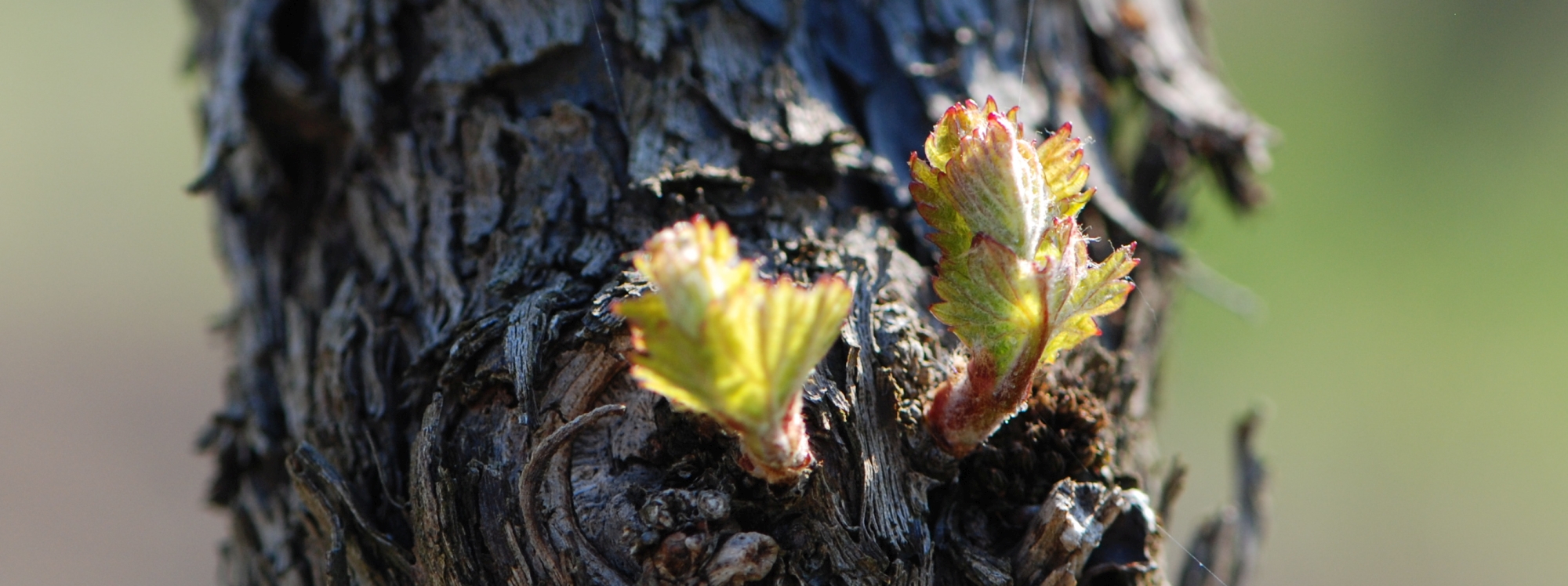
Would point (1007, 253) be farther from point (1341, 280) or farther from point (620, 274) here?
point (1341, 280)

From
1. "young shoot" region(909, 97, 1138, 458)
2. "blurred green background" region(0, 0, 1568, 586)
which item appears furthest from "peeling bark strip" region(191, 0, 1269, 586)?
"blurred green background" region(0, 0, 1568, 586)

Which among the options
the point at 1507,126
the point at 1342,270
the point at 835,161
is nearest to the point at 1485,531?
the point at 1342,270

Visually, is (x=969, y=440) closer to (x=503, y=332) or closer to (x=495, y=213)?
(x=503, y=332)

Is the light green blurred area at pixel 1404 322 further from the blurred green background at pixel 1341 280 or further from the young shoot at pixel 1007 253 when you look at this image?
the young shoot at pixel 1007 253

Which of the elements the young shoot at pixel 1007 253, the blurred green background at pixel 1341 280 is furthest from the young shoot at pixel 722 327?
the blurred green background at pixel 1341 280

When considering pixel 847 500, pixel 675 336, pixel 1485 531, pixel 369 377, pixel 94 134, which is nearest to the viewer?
pixel 675 336
